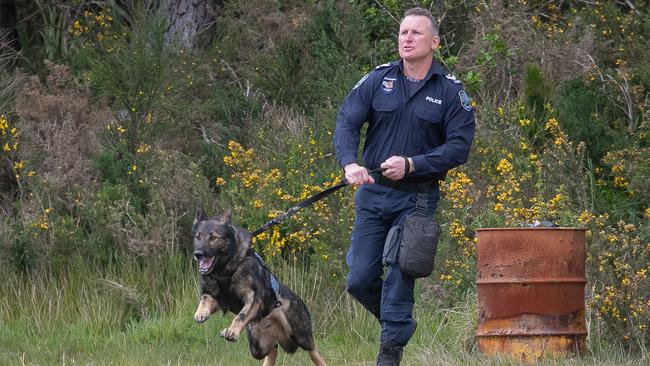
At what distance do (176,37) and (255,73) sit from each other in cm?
133

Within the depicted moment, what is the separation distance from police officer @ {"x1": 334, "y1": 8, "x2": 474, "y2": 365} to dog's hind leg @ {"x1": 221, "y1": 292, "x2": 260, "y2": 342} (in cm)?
74

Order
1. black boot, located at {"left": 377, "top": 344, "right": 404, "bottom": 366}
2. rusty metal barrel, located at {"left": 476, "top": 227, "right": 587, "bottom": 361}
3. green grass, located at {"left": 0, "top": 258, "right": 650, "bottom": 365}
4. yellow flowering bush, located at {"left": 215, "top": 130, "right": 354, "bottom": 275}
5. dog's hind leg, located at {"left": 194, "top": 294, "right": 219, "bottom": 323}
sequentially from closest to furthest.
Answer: black boot, located at {"left": 377, "top": 344, "right": 404, "bottom": 366} → dog's hind leg, located at {"left": 194, "top": 294, "right": 219, "bottom": 323} → rusty metal barrel, located at {"left": 476, "top": 227, "right": 587, "bottom": 361} → green grass, located at {"left": 0, "top": 258, "right": 650, "bottom": 365} → yellow flowering bush, located at {"left": 215, "top": 130, "right": 354, "bottom": 275}

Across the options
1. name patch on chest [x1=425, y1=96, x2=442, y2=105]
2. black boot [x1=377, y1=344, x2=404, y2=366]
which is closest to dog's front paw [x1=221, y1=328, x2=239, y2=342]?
black boot [x1=377, y1=344, x2=404, y2=366]

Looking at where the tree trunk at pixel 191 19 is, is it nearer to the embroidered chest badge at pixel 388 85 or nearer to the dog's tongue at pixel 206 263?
the dog's tongue at pixel 206 263

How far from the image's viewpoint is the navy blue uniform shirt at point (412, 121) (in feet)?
22.5

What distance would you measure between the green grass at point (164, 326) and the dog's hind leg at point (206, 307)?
1.10 meters

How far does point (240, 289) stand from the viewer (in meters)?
7.52

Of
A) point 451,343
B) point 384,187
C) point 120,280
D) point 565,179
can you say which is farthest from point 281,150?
point 384,187

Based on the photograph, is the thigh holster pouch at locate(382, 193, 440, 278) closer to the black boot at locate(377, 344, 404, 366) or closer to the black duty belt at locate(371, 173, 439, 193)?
the black duty belt at locate(371, 173, 439, 193)

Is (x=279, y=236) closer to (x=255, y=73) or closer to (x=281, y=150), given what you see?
(x=281, y=150)

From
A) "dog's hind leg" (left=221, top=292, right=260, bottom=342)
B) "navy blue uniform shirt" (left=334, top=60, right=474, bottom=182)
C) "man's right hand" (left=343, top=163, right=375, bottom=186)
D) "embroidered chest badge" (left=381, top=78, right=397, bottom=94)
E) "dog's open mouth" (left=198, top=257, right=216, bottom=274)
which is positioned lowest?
"dog's hind leg" (left=221, top=292, right=260, bottom=342)

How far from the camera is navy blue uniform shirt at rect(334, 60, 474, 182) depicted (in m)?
6.86

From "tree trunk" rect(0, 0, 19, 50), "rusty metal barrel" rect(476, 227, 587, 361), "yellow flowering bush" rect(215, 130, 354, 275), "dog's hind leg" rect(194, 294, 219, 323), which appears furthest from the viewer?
"tree trunk" rect(0, 0, 19, 50)

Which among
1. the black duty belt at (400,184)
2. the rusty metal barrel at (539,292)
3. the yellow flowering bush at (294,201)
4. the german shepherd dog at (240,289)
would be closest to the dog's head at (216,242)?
the german shepherd dog at (240,289)
